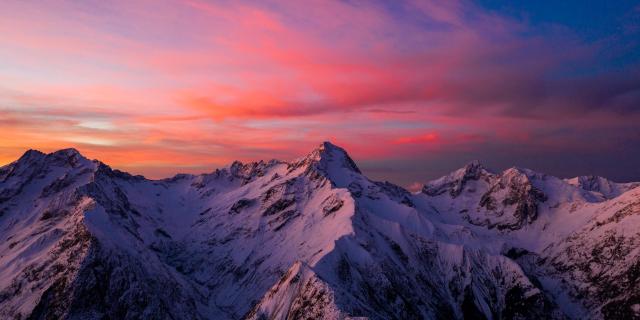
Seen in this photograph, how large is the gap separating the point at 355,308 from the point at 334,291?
9681 mm

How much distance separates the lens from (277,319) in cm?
19600

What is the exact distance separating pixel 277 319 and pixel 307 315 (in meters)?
20.3

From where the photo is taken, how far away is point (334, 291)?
187m

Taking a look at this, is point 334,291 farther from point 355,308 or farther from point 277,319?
point 277,319

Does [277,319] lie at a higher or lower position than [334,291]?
lower

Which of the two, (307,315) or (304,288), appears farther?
(304,288)

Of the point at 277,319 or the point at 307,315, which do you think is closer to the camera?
the point at 307,315

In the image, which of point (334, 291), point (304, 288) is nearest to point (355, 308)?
point (334, 291)

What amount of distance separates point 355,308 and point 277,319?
102 feet

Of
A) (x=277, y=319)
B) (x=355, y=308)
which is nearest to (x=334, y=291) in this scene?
(x=355, y=308)

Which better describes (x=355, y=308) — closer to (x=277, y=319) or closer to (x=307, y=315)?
(x=307, y=315)

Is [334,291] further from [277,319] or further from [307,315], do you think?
[277,319]

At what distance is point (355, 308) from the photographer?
612ft
